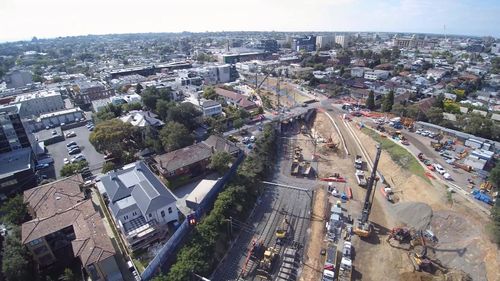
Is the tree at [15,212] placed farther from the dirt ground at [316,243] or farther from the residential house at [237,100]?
the residential house at [237,100]

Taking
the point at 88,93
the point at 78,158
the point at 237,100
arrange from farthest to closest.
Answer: the point at 88,93
the point at 237,100
the point at 78,158

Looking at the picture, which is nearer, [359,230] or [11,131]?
[359,230]

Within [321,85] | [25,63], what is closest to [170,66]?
[321,85]

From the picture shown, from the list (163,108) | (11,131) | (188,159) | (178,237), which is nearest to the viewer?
(178,237)

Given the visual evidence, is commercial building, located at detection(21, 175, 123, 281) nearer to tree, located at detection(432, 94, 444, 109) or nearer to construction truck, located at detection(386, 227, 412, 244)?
construction truck, located at detection(386, 227, 412, 244)

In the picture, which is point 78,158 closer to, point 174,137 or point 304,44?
point 174,137

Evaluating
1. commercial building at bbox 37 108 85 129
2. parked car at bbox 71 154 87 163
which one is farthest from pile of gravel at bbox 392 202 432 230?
commercial building at bbox 37 108 85 129

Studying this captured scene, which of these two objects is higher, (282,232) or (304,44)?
(304,44)

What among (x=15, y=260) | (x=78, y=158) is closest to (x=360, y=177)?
(x=15, y=260)
